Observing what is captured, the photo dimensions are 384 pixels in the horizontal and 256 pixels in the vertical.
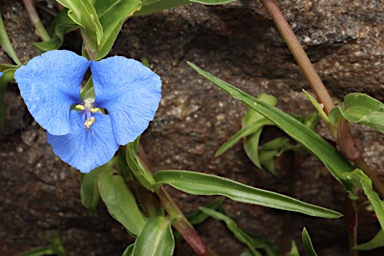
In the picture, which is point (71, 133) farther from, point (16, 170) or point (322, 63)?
point (322, 63)

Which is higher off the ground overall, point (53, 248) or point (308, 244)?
point (308, 244)

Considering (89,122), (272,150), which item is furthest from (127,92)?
(272,150)

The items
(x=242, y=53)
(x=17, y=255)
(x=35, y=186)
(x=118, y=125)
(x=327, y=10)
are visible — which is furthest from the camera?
(x=17, y=255)

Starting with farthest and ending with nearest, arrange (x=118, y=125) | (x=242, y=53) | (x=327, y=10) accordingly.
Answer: (x=242, y=53) → (x=327, y=10) → (x=118, y=125)

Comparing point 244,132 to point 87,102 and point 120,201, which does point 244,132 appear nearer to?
point 120,201

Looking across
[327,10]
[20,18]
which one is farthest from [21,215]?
[327,10]

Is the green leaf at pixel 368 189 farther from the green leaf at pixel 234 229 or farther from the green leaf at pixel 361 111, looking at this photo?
the green leaf at pixel 234 229
